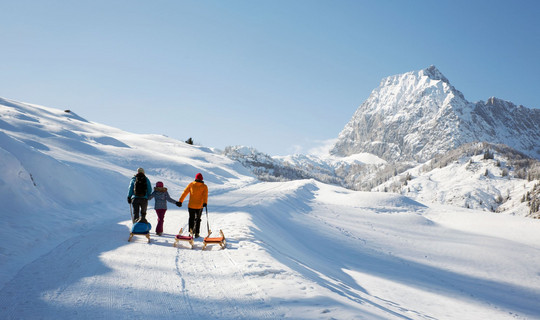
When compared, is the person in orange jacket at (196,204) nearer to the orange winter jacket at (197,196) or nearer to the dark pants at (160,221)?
the orange winter jacket at (197,196)

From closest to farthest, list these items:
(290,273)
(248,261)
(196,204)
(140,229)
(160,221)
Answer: (290,273)
(248,261)
(140,229)
(160,221)
(196,204)

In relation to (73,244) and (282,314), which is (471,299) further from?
(73,244)

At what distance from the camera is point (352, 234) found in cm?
2462

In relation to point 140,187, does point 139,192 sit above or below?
below

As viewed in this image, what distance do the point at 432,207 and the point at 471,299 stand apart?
88.1 feet

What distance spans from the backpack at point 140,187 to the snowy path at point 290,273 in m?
1.55

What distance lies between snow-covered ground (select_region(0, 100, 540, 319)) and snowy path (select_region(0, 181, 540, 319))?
4cm

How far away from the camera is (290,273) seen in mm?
7199

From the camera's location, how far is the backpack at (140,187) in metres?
10.6

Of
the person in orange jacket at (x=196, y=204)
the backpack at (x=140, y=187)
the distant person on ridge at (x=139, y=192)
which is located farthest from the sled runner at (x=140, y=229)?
the person in orange jacket at (x=196, y=204)

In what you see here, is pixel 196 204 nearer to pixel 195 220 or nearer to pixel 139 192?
pixel 195 220

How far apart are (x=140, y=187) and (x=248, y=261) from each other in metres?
5.29

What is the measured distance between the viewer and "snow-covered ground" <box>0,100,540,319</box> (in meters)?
5.35

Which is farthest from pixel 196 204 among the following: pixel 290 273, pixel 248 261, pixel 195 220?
pixel 290 273
